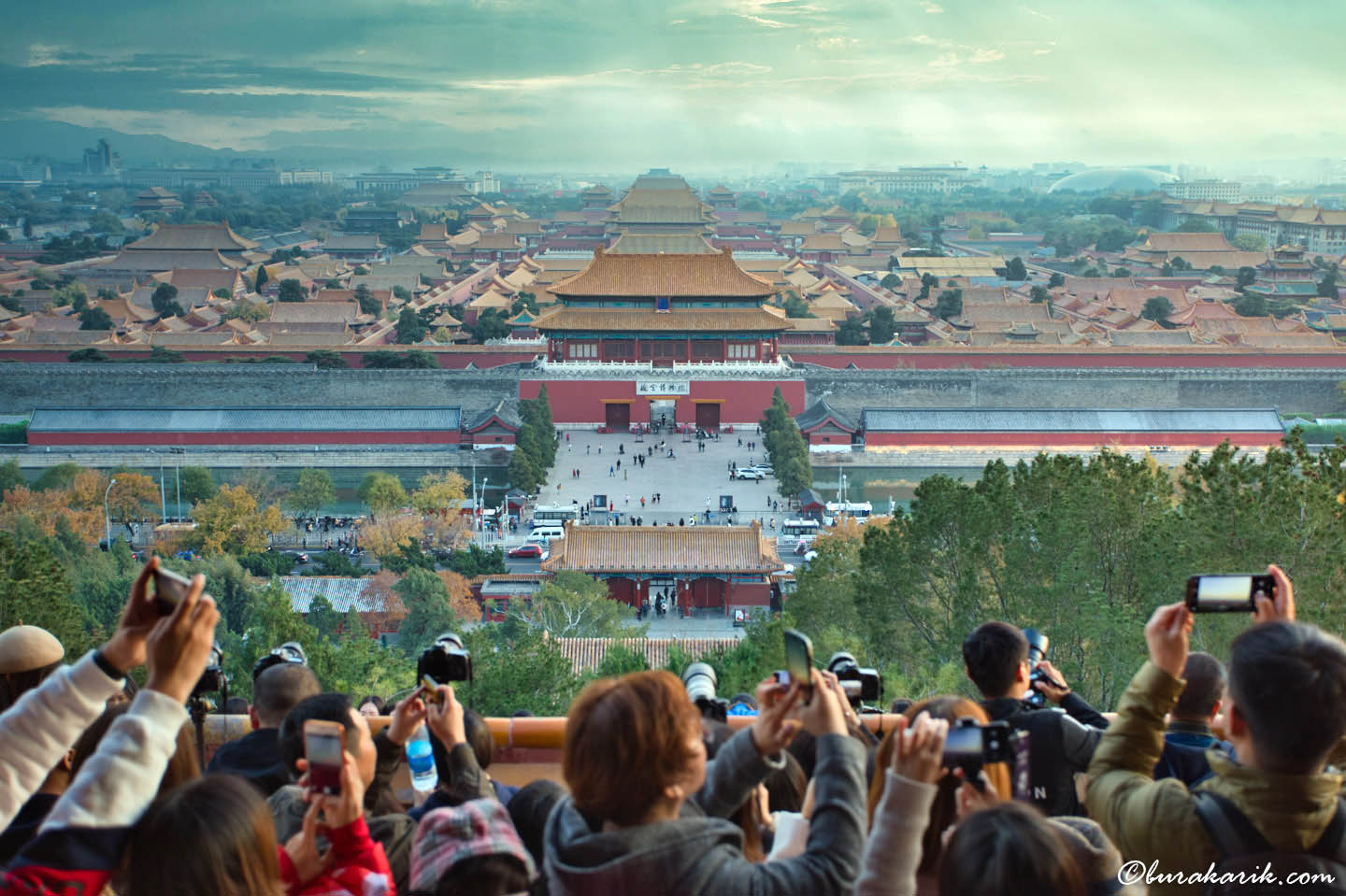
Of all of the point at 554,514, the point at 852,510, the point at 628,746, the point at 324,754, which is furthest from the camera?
the point at 852,510

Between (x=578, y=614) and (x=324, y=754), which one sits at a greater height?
(x=324, y=754)

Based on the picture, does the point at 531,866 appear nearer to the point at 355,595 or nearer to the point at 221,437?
the point at 355,595

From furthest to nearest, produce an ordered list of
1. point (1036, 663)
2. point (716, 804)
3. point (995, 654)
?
1. point (1036, 663)
2. point (995, 654)
3. point (716, 804)

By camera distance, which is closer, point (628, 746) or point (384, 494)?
point (628, 746)

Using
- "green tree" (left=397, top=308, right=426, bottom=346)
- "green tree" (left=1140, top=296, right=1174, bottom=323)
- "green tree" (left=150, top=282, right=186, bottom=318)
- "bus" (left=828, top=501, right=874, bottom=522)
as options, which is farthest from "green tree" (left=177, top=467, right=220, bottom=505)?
"green tree" (left=1140, top=296, right=1174, bottom=323)

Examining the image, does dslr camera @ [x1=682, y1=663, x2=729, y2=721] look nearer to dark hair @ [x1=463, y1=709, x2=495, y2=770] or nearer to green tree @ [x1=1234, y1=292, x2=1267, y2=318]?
dark hair @ [x1=463, y1=709, x2=495, y2=770]

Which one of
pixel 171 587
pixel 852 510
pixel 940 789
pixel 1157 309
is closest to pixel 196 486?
pixel 852 510

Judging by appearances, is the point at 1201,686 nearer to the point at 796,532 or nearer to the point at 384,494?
the point at 796,532
